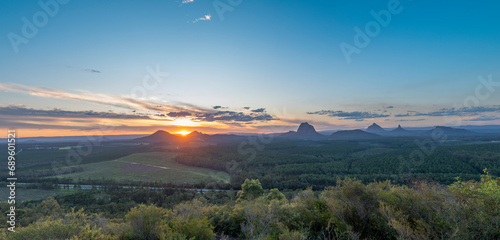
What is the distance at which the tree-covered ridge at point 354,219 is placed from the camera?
1027 centimetres

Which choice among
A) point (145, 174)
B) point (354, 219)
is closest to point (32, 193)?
point (145, 174)

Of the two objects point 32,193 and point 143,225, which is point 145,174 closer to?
point 32,193

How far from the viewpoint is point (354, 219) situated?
15.2m

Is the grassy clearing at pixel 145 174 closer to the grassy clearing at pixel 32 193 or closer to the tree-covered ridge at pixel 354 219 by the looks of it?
the grassy clearing at pixel 32 193

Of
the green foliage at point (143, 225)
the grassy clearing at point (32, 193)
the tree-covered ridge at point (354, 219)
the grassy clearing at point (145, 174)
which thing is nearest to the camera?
the tree-covered ridge at point (354, 219)

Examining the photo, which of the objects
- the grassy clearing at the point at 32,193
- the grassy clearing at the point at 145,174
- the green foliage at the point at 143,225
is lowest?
the grassy clearing at the point at 145,174

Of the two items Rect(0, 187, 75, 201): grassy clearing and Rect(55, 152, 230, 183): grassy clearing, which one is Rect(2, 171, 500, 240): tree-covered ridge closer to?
Rect(0, 187, 75, 201): grassy clearing

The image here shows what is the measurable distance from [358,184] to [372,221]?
2.68m

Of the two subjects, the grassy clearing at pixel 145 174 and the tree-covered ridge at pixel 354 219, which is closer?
the tree-covered ridge at pixel 354 219

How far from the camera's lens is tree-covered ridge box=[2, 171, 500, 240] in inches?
404

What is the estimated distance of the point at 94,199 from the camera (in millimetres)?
58094

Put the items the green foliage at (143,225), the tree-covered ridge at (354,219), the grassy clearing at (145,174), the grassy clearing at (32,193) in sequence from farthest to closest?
1. the grassy clearing at (145,174)
2. the grassy clearing at (32,193)
3. the green foliage at (143,225)
4. the tree-covered ridge at (354,219)

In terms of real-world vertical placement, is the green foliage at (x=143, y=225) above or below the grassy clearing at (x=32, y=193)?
above

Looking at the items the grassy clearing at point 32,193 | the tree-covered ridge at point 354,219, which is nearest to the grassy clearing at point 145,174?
the grassy clearing at point 32,193
